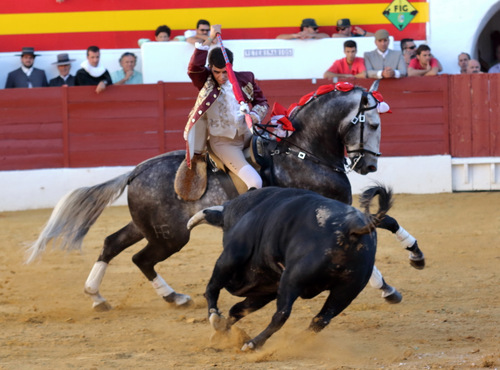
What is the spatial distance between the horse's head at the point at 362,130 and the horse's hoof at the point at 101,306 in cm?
181

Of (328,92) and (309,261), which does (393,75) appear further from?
(309,261)

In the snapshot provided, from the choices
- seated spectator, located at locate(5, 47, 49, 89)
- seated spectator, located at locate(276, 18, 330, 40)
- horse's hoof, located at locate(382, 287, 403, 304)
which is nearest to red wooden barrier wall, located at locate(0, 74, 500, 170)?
seated spectator, located at locate(5, 47, 49, 89)

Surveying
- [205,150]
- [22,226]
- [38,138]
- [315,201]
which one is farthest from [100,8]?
[315,201]

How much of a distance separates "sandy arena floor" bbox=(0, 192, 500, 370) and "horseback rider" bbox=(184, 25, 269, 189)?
3.10 ft

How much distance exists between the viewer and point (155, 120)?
33.0 feet

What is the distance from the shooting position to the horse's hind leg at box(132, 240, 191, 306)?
17.6 ft

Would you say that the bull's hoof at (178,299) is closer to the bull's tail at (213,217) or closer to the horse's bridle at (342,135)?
the horse's bridle at (342,135)

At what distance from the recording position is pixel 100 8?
1125 cm

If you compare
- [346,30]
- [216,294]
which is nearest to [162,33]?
[346,30]

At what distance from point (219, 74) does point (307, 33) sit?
583cm

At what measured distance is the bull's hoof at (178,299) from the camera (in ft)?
17.7

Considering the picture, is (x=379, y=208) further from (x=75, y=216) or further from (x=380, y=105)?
(x=75, y=216)

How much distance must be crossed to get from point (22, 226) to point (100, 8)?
3.77m

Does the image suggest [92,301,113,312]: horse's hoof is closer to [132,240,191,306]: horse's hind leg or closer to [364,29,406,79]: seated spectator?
[132,240,191,306]: horse's hind leg
